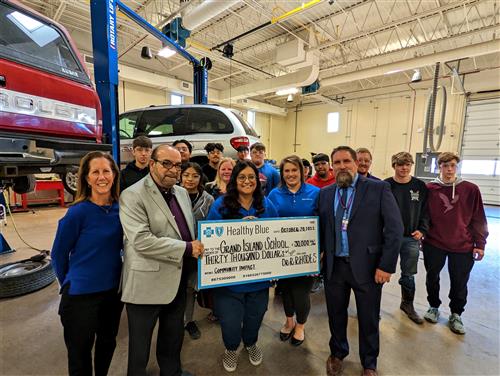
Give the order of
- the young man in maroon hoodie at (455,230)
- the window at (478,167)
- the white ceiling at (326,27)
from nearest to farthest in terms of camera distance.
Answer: the young man in maroon hoodie at (455,230), the white ceiling at (326,27), the window at (478,167)

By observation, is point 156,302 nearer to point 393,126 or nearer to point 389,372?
point 389,372

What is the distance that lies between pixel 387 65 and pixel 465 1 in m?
2.35

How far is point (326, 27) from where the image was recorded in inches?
273

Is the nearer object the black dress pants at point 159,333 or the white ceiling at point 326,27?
the black dress pants at point 159,333

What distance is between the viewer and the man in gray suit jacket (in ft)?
4.39

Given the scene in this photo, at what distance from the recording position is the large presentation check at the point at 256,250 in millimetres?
1624

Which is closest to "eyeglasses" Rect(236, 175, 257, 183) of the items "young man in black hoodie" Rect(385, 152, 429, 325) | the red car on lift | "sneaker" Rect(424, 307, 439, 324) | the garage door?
"young man in black hoodie" Rect(385, 152, 429, 325)

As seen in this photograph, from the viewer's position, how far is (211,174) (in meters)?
3.34

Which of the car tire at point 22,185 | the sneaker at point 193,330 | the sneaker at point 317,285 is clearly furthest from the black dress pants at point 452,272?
the car tire at point 22,185

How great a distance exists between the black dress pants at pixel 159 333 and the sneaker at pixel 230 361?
330 millimetres

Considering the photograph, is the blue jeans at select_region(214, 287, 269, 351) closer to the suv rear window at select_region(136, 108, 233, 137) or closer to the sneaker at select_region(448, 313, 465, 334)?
the sneaker at select_region(448, 313, 465, 334)

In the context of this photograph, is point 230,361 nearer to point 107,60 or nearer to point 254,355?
point 254,355

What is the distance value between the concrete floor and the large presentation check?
0.68 meters

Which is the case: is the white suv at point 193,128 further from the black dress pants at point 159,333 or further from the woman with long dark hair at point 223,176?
the black dress pants at point 159,333
